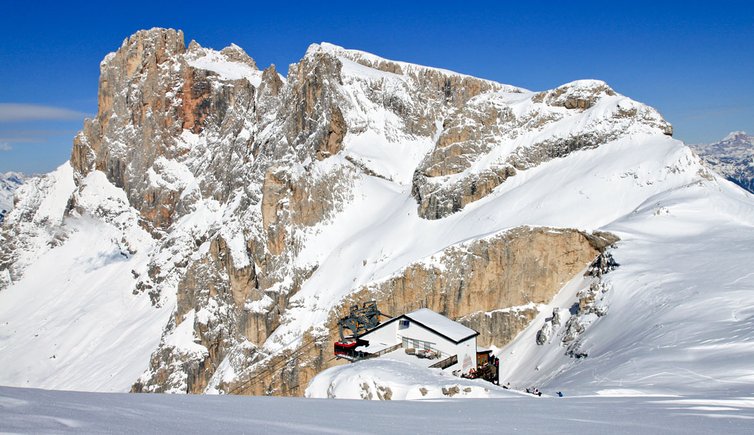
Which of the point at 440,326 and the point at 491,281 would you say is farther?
the point at 491,281

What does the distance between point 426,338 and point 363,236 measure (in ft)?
131

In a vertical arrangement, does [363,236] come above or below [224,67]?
below

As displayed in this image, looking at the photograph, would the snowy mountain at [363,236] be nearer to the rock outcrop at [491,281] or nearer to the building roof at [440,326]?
the rock outcrop at [491,281]

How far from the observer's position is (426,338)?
1184 inches

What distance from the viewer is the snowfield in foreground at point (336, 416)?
809 cm

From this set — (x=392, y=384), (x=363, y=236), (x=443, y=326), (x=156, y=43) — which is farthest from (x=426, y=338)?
Result: (x=156, y=43)

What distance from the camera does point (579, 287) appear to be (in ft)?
152

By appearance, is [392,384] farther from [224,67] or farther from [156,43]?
[156,43]

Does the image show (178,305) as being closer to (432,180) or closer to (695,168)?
(432,180)

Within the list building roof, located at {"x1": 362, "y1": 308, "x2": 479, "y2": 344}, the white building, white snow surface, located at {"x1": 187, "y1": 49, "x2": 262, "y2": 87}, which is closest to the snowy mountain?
white snow surface, located at {"x1": 187, "y1": 49, "x2": 262, "y2": 87}

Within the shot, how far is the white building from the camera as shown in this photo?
29594mm

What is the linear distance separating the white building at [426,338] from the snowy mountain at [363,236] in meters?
3.99

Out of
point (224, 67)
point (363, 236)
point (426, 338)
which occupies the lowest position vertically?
point (426, 338)

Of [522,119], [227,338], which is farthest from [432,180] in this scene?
[227,338]
